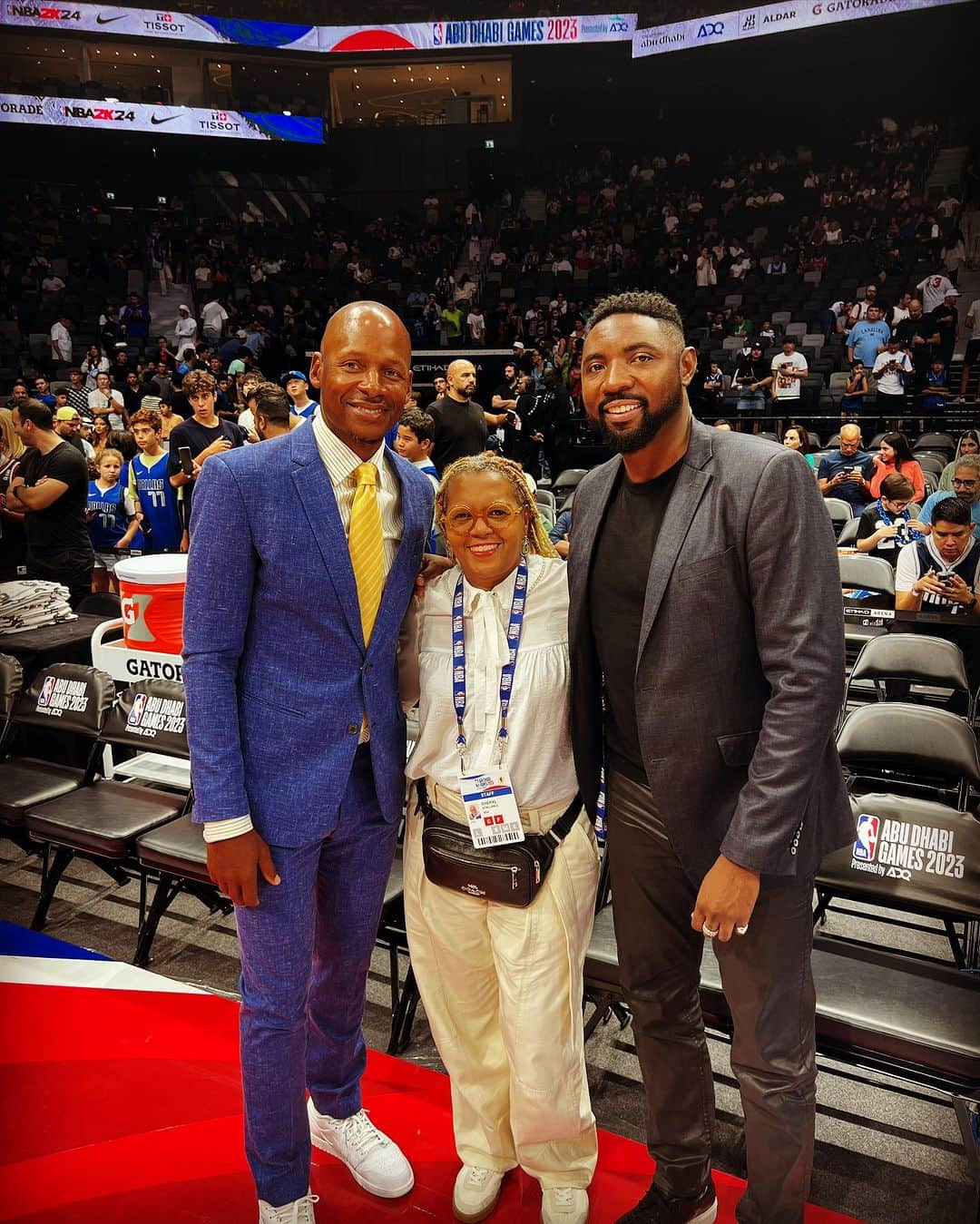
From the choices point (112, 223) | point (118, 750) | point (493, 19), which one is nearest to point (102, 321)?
point (112, 223)

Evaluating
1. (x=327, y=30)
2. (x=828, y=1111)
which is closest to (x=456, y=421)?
(x=828, y=1111)

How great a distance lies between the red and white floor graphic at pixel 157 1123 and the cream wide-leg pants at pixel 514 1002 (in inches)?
7.4

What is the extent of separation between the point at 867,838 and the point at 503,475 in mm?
1499

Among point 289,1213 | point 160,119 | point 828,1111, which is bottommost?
point 828,1111

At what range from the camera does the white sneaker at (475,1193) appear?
1.93 meters

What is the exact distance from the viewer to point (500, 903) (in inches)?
70.5

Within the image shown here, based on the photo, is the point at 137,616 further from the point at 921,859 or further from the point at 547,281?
the point at 547,281

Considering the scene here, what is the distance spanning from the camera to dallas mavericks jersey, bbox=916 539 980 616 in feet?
Answer: 15.3

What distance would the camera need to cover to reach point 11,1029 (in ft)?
8.41

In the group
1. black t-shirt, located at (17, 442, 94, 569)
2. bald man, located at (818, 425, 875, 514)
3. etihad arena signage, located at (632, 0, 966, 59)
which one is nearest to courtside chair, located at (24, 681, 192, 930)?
black t-shirt, located at (17, 442, 94, 569)

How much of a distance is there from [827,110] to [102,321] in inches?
568

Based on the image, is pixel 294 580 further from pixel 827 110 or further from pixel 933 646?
pixel 827 110

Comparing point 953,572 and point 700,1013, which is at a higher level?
point 953,572

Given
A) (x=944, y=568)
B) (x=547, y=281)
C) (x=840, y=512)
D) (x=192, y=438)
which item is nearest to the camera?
(x=944, y=568)
